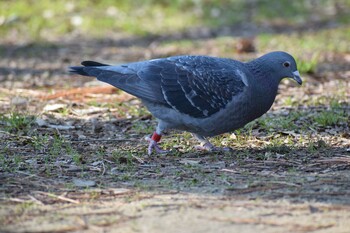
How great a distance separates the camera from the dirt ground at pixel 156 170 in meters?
3.79

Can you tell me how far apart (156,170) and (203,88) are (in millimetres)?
865

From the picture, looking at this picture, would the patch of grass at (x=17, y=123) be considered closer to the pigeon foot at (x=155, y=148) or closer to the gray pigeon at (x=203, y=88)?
the gray pigeon at (x=203, y=88)

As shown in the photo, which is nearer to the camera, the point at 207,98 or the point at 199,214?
the point at 199,214

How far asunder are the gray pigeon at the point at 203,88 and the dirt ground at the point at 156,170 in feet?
0.89

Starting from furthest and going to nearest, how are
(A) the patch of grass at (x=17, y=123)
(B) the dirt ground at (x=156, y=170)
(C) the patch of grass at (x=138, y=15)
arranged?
(C) the patch of grass at (x=138, y=15)
(A) the patch of grass at (x=17, y=123)
(B) the dirt ground at (x=156, y=170)

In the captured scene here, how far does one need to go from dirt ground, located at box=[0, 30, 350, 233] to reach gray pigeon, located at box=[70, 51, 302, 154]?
27 cm

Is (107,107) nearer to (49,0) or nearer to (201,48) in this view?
(201,48)

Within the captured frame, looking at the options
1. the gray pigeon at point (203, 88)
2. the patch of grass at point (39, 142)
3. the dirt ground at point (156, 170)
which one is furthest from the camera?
the patch of grass at point (39, 142)

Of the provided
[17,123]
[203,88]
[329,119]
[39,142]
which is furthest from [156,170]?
[329,119]

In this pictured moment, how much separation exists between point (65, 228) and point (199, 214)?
75 cm

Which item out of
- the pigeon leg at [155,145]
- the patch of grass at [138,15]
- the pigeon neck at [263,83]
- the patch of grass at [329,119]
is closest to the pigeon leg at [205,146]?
the pigeon leg at [155,145]

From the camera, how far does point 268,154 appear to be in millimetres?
5340

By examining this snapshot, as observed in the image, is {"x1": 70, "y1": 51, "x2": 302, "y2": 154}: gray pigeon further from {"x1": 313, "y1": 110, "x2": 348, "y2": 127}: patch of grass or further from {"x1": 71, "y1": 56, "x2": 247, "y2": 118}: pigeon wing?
{"x1": 313, "y1": 110, "x2": 348, "y2": 127}: patch of grass

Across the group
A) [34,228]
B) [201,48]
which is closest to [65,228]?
[34,228]
